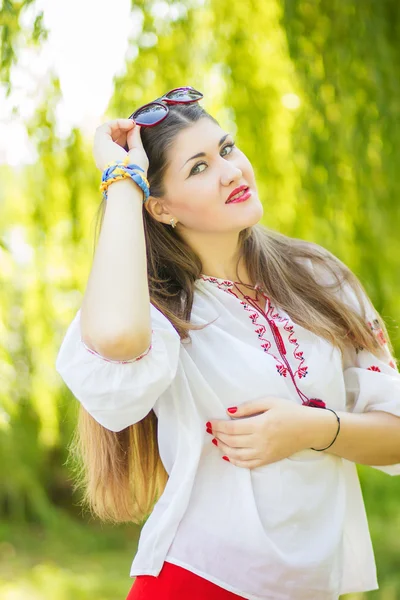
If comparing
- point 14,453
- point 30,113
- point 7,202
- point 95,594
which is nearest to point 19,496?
point 14,453

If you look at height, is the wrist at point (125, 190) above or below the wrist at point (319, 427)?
above

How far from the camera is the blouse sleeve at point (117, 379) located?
1.33 meters

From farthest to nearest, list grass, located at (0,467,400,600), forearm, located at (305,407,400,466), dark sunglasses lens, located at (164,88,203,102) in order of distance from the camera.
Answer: grass, located at (0,467,400,600), dark sunglasses lens, located at (164,88,203,102), forearm, located at (305,407,400,466)

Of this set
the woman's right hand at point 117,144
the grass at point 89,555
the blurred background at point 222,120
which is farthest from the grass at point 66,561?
the woman's right hand at point 117,144

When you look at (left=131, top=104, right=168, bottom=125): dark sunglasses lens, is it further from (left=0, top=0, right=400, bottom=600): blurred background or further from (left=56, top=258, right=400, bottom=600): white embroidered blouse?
(left=0, top=0, right=400, bottom=600): blurred background

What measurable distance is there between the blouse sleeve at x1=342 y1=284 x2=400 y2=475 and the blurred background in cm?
61

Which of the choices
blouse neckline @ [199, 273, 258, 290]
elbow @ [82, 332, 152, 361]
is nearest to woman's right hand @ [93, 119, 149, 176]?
blouse neckline @ [199, 273, 258, 290]

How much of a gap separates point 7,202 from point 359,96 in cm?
159

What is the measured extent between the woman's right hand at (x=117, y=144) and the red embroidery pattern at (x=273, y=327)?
10.8 inches

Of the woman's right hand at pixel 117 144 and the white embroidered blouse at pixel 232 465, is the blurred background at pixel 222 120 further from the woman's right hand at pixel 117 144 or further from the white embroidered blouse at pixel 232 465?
the white embroidered blouse at pixel 232 465

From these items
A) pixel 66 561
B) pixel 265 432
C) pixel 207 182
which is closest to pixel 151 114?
pixel 207 182

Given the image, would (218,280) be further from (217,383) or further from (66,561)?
(66,561)

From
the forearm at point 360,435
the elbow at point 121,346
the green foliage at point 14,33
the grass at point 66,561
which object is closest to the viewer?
the elbow at point 121,346

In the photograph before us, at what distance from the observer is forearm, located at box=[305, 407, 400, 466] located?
1.43m
